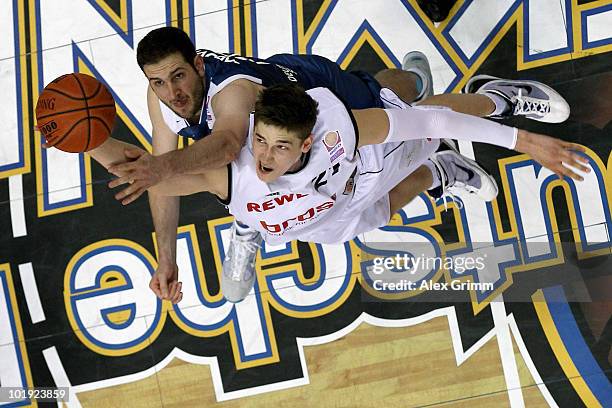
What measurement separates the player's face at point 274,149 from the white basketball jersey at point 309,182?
118 millimetres

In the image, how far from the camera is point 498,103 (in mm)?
3613

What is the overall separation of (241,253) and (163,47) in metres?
1.45

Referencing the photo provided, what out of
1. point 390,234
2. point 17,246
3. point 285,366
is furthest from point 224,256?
point 17,246

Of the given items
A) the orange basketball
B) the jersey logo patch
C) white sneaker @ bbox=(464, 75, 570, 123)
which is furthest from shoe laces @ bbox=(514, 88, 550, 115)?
the orange basketball

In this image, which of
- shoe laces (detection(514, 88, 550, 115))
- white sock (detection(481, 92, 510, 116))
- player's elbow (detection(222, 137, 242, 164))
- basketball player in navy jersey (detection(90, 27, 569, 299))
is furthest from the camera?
shoe laces (detection(514, 88, 550, 115))

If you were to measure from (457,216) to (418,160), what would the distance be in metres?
0.83

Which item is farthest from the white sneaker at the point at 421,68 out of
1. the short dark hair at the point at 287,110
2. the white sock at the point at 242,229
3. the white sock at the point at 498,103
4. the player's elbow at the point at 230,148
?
the player's elbow at the point at 230,148

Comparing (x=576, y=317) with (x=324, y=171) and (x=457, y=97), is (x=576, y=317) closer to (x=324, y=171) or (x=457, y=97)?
(x=457, y=97)

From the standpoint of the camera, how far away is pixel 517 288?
13.2 ft

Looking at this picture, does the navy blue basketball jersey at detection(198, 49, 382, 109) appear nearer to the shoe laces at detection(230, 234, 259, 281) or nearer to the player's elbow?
the player's elbow

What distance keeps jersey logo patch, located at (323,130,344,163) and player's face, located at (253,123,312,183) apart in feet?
0.39

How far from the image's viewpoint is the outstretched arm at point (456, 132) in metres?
2.85

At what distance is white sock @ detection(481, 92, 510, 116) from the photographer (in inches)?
142

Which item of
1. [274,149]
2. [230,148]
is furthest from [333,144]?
[230,148]
